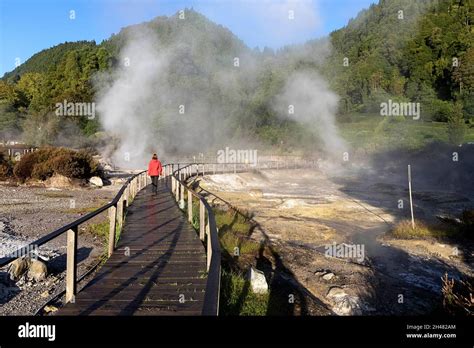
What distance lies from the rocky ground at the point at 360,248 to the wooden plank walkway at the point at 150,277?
2.19 meters

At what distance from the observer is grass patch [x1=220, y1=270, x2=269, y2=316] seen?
532 cm

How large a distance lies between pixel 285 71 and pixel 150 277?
66.8 m

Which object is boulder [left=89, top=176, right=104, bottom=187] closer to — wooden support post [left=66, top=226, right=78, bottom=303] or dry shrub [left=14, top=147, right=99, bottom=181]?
dry shrub [left=14, top=147, right=99, bottom=181]

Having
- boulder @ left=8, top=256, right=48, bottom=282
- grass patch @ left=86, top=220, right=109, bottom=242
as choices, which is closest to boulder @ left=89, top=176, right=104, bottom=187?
grass patch @ left=86, top=220, right=109, bottom=242

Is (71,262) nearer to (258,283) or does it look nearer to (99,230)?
(258,283)

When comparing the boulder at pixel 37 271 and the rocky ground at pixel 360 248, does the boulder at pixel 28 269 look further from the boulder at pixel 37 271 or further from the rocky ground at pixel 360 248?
the rocky ground at pixel 360 248

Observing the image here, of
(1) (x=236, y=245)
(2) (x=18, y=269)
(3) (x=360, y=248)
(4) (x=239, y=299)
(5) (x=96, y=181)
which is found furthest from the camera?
(5) (x=96, y=181)

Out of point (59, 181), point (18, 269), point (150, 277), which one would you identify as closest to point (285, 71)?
point (59, 181)

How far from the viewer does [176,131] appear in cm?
4638

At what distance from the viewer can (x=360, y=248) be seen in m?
11.6

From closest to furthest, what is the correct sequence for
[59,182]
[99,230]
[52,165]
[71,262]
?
[71,262] < [99,230] < [59,182] < [52,165]

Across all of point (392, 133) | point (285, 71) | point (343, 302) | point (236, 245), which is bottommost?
point (343, 302)

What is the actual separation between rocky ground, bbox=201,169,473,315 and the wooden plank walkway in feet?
7.18

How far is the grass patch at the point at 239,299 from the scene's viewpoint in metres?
5.32
